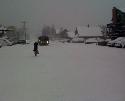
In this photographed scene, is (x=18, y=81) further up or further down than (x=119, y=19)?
further down

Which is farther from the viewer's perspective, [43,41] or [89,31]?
[89,31]

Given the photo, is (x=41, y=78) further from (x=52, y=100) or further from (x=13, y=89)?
(x=52, y=100)

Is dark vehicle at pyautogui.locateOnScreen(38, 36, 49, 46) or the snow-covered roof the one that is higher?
the snow-covered roof

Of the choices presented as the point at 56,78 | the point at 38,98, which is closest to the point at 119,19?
the point at 56,78

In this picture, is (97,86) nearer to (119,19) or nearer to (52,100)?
(52,100)

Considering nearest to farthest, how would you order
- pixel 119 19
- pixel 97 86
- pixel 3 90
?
1. pixel 3 90
2. pixel 97 86
3. pixel 119 19

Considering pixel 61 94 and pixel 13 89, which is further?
pixel 13 89

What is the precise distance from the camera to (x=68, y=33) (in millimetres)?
130750

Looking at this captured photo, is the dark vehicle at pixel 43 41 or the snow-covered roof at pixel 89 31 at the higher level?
the snow-covered roof at pixel 89 31

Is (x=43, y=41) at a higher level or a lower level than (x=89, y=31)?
lower

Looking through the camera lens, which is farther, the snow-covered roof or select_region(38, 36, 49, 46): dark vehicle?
the snow-covered roof

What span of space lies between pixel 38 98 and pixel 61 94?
96 centimetres

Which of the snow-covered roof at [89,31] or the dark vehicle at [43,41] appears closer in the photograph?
the dark vehicle at [43,41]

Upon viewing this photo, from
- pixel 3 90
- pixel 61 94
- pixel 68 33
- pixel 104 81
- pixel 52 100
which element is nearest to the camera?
pixel 52 100
